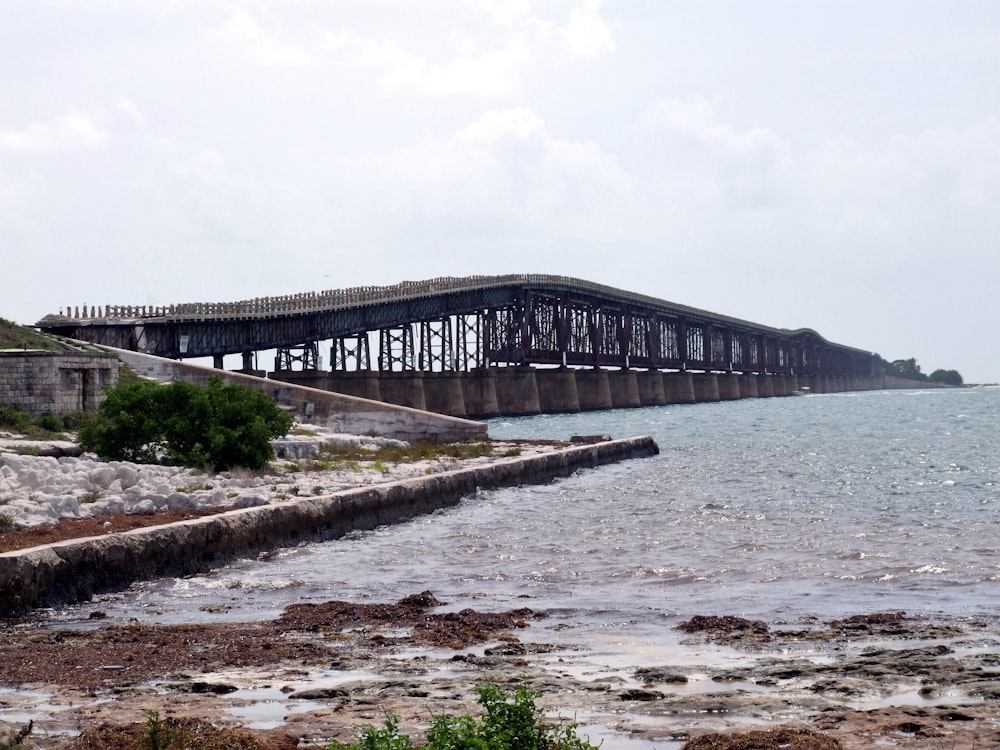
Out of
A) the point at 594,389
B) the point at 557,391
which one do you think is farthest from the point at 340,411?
the point at 594,389

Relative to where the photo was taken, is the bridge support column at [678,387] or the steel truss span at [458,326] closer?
the steel truss span at [458,326]

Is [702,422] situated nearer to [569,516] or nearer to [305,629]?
[569,516]

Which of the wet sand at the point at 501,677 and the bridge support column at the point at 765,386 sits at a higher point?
the bridge support column at the point at 765,386

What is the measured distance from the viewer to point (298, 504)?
20047 millimetres

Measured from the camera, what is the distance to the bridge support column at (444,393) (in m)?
92.2

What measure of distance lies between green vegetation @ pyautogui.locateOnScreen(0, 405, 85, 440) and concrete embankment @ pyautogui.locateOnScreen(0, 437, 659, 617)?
33.1 ft

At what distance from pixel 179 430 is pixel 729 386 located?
13896cm

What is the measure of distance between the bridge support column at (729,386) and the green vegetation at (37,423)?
12845cm

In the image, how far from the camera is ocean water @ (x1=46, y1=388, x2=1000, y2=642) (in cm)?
1377

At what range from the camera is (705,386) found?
15112 centimetres

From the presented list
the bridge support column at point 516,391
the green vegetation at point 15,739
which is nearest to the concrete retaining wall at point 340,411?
the green vegetation at point 15,739

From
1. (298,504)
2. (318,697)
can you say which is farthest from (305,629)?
(298,504)

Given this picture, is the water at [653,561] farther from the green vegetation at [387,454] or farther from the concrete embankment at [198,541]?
the green vegetation at [387,454]

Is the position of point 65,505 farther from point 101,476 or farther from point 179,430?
point 179,430
